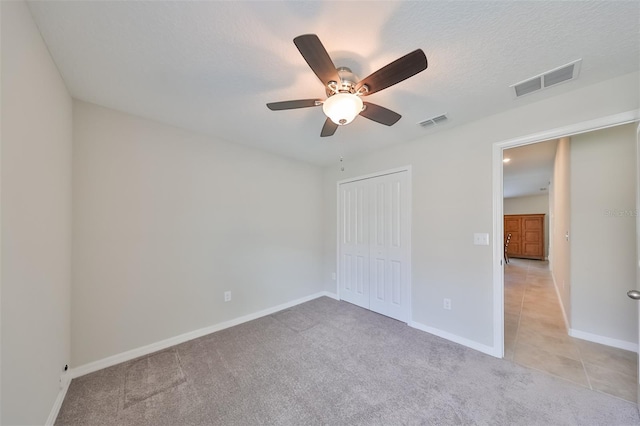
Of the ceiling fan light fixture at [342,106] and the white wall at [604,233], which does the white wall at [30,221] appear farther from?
the white wall at [604,233]

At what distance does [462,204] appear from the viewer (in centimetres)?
247

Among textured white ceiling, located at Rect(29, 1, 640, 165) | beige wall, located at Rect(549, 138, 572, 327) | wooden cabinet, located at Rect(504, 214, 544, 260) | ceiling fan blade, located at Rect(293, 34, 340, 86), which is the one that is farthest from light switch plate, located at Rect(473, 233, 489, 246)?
wooden cabinet, located at Rect(504, 214, 544, 260)

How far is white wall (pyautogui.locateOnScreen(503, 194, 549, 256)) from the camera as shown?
7.57 metres

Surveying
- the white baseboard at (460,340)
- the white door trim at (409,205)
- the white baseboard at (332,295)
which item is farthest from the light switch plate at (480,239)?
the white baseboard at (332,295)

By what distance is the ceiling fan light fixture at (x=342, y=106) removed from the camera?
4.66ft

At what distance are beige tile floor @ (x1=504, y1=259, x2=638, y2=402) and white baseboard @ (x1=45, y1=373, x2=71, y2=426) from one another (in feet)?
11.6

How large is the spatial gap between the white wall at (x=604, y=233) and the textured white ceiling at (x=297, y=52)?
1.22 metres

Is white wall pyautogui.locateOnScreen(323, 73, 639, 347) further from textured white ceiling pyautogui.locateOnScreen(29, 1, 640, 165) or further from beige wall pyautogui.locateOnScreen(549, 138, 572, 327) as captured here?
beige wall pyautogui.locateOnScreen(549, 138, 572, 327)

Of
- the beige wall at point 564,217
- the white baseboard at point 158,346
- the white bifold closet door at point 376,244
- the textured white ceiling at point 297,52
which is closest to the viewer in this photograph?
the textured white ceiling at point 297,52

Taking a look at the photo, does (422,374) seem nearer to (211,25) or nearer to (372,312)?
(372,312)

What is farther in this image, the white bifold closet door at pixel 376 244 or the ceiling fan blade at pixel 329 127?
the white bifold closet door at pixel 376 244

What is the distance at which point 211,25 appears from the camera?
126cm

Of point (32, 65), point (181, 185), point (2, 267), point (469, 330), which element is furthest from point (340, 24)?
point (469, 330)

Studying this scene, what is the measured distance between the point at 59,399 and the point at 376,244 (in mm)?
3259
